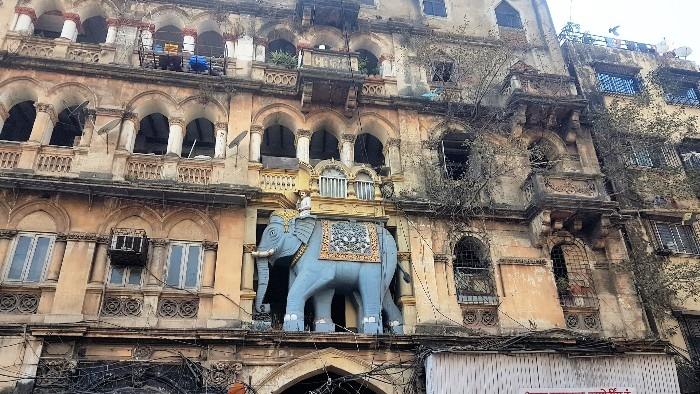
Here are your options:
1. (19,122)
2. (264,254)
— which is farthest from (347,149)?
(19,122)

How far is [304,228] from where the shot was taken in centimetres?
1360

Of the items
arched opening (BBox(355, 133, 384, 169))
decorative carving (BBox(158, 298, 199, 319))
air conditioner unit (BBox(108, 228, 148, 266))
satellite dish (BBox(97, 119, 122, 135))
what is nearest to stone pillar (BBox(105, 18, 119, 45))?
satellite dish (BBox(97, 119, 122, 135))

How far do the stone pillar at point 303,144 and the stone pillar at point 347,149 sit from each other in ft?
2.95

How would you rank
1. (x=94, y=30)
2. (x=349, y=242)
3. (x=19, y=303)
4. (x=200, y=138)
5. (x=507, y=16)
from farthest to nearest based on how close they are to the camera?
(x=507, y=16) < (x=94, y=30) < (x=200, y=138) < (x=349, y=242) < (x=19, y=303)

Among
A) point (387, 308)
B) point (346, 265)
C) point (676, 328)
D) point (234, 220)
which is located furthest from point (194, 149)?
point (676, 328)

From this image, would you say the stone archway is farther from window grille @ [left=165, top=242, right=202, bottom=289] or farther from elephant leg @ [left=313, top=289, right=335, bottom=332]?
window grille @ [left=165, top=242, right=202, bottom=289]

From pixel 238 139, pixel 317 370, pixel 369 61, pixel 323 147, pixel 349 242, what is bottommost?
pixel 317 370

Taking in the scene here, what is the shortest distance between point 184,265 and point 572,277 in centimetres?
950

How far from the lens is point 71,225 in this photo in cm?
1289

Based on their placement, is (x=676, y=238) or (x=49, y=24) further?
(x=49, y=24)

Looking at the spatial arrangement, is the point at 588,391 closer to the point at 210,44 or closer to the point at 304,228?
the point at 304,228

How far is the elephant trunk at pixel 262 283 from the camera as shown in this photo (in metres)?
12.8

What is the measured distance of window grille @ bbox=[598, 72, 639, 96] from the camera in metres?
20.2

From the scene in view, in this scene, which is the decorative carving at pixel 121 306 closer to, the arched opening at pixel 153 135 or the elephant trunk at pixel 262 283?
the elephant trunk at pixel 262 283
